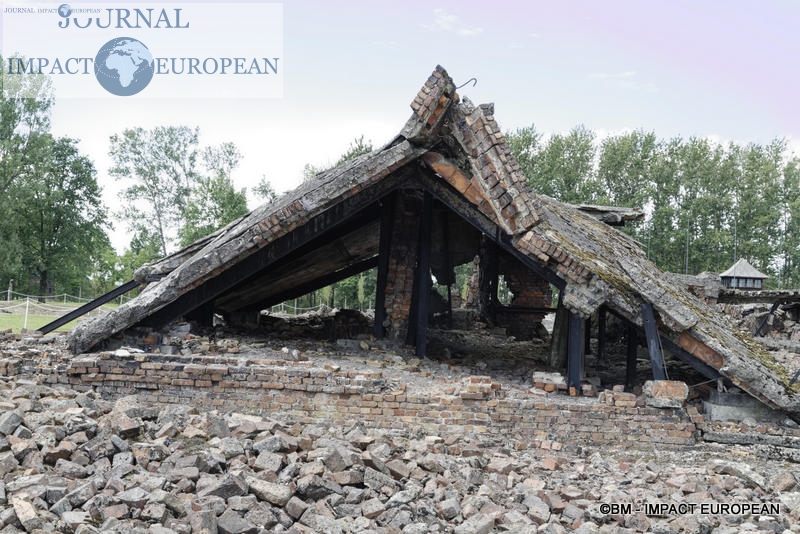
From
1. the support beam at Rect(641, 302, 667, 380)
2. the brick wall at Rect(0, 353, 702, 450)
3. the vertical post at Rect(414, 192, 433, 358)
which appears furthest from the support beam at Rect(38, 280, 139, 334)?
the support beam at Rect(641, 302, 667, 380)

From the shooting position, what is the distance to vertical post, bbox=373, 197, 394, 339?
32.0 feet

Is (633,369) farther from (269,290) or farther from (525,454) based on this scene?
(269,290)

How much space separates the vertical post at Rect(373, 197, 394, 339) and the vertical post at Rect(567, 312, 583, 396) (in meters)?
3.22

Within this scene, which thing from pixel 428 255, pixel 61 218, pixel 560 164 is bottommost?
pixel 428 255

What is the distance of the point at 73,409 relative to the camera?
5.65 metres

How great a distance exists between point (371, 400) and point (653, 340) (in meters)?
3.51

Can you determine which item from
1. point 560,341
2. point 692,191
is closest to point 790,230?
point 692,191

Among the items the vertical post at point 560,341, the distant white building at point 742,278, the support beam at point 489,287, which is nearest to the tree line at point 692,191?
the distant white building at point 742,278

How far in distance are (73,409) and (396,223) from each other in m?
5.59

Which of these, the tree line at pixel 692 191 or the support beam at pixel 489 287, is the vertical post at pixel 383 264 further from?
the tree line at pixel 692 191

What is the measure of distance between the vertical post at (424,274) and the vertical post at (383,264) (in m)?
0.65

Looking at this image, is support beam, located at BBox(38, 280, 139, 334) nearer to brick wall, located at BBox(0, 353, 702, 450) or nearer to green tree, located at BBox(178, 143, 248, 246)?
brick wall, located at BBox(0, 353, 702, 450)

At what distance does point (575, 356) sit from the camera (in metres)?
7.66

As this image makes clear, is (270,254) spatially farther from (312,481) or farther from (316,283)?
(312,481)
